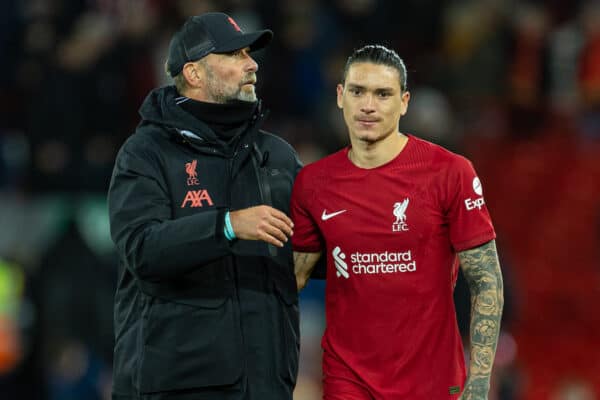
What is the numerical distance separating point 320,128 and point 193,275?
6.24 meters

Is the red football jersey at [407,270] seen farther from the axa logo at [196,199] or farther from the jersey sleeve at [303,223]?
the axa logo at [196,199]

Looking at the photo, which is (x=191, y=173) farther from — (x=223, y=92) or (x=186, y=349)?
(x=186, y=349)

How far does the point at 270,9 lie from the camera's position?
1283 cm

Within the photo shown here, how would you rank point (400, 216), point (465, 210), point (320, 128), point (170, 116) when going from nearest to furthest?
point (465, 210) → point (400, 216) → point (170, 116) → point (320, 128)

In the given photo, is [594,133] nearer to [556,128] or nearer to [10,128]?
[556,128]

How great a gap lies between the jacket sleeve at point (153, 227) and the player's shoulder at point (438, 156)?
3.00 feet

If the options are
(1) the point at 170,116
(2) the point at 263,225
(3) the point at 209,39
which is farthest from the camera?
(3) the point at 209,39

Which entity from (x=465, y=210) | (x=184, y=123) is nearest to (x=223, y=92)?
(x=184, y=123)

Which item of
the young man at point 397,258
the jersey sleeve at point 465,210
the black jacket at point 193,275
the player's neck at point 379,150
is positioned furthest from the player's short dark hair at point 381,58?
the black jacket at point 193,275

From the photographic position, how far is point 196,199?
5715 mm

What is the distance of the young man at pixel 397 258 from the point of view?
17.9 ft

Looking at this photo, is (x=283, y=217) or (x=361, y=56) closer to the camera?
(x=283, y=217)

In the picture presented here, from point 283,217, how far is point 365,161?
2.09 feet

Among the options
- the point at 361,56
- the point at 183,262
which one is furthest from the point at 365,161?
the point at 183,262
